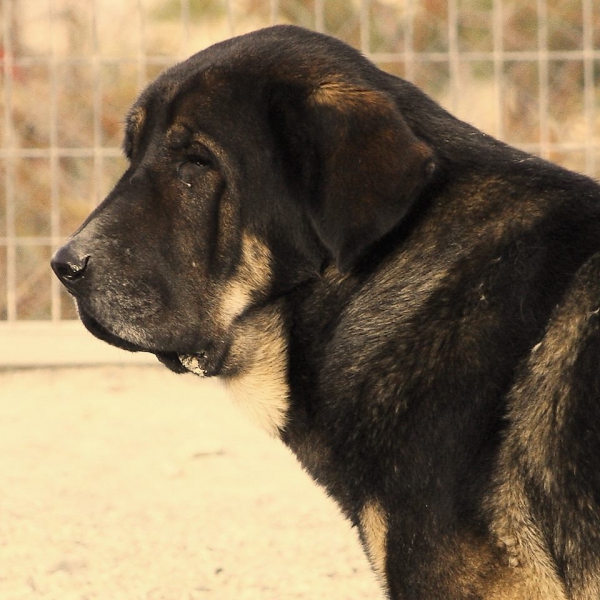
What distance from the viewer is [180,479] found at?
5.57 metres

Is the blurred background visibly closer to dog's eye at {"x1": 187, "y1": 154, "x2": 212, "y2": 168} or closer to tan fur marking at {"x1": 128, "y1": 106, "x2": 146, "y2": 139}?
tan fur marking at {"x1": 128, "y1": 106, "x2": 146, "y2": 139}

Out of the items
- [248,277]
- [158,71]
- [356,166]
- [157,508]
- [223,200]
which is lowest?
[157,508]

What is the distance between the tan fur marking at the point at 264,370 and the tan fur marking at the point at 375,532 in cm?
44

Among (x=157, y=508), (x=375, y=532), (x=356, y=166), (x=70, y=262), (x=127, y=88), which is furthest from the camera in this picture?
(x=127, y=88)

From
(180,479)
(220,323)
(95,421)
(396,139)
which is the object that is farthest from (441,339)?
(95,421)

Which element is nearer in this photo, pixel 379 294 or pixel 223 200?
pixel 379 294

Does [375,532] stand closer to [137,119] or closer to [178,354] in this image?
[178,354]

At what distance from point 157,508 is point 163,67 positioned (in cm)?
391

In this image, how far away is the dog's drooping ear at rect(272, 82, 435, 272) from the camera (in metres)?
2.62

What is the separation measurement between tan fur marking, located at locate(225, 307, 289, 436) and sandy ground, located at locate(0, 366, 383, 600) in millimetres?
1225

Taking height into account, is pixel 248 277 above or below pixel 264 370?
above

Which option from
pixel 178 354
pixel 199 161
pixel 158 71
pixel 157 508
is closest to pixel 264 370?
pixel 178 354

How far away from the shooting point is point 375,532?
2.53 m

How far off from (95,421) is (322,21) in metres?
3.30
